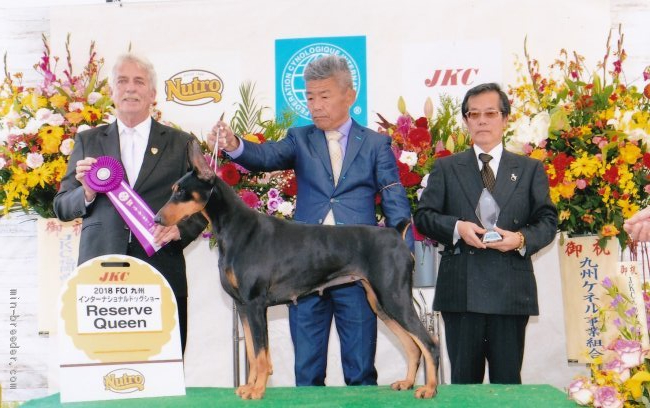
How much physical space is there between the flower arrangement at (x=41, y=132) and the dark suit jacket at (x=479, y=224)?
1850 mm

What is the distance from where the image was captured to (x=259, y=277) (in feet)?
6.73

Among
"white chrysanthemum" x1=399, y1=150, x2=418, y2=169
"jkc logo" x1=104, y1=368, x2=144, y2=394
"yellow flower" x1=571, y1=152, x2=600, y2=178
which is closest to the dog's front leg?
"jkc logo" x1=104, y1=368, x2=144, y2=394

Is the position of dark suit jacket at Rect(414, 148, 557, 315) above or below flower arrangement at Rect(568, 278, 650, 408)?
above

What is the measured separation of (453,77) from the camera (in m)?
4.30

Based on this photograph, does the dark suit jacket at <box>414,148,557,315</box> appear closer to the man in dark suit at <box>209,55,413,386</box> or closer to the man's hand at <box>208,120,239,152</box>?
the man in dark suit at <box>209,55,413,386</box>

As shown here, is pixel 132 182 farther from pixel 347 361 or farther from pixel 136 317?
pixel 347 361

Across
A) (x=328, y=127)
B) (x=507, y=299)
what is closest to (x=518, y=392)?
(x=507, y=299)

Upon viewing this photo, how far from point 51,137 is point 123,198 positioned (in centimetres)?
129

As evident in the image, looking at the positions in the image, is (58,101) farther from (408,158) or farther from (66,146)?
(408,158)

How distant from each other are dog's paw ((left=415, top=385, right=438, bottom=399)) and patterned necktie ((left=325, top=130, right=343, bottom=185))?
80 cm

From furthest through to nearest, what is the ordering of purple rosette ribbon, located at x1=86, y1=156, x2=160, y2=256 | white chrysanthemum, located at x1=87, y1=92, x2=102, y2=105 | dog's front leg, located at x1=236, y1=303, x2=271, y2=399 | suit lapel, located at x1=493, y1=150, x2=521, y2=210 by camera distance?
white chrysanthemum, located at x1=87, y1=92, x2=102, y2=105 < suit lapel, located at x1=493, y1=150, x2=521, y2=210 < purple rosette ribbon, located at x1=86, y1=156, x2=160, y2=256 < dog's front leg, located at x1=236, y1=303, x2=271, y2=399

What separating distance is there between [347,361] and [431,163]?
1.10m

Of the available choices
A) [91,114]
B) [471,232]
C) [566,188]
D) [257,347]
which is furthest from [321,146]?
[91,114]

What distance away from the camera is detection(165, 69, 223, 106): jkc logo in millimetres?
4414
